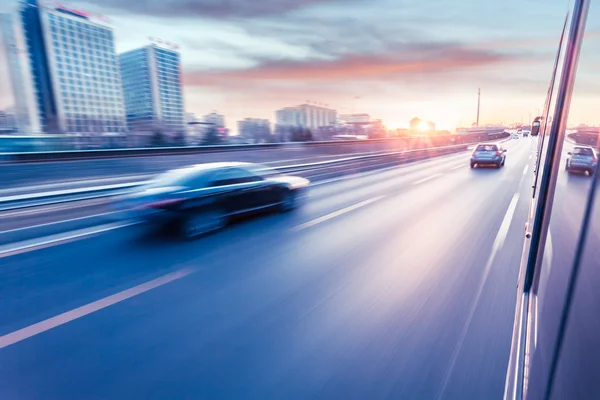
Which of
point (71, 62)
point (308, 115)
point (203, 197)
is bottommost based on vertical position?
point (203, 197)

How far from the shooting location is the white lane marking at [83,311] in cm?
346

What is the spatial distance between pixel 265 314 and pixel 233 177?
4.30 meters

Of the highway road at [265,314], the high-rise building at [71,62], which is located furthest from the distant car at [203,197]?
the high-rise building at [71,62]

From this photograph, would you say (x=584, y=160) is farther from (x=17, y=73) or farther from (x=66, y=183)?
(x=17, y=73)

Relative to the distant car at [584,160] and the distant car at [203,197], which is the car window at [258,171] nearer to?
the distant car at [203,197]

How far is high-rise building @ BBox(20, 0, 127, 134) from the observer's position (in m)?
65.6

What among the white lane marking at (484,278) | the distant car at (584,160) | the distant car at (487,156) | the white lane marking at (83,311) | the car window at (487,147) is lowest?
the white lane marking at (484,278)

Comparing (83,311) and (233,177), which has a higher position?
(233,177)

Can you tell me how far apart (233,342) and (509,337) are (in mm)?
2817

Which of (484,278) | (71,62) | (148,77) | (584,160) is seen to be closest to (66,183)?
(484,278)

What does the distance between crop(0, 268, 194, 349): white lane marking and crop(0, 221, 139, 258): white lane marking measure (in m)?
2.05

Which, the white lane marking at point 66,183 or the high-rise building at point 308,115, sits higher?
the high-rise building at point 308,115

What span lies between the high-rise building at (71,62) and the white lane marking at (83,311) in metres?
73.6

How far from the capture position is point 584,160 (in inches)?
65.4
